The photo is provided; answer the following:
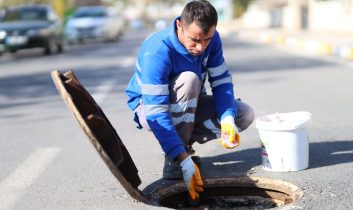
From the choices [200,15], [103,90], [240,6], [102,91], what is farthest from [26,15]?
[240,6]

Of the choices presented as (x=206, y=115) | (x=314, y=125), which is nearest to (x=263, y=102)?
(x=314, y=125)

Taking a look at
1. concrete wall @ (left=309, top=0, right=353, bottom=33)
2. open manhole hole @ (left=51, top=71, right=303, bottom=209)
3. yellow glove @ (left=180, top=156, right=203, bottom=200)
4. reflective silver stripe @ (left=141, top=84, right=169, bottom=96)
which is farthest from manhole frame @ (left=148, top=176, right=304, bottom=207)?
concrete wall @ (left=309, top=0, right=353, bottom=33)

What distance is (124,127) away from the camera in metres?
7.12

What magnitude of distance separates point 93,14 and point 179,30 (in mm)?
24896

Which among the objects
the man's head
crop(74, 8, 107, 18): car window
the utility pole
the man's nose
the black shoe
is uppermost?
the man's head

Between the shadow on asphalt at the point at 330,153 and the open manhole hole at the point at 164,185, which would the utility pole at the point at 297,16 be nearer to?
the shadow on asphalt at the point at 330,153

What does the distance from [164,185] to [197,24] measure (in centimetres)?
129

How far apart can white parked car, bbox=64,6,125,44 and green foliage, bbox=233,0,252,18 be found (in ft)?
78.7

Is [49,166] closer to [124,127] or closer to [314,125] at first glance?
[124,127]

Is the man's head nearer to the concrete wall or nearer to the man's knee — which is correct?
the man's knee

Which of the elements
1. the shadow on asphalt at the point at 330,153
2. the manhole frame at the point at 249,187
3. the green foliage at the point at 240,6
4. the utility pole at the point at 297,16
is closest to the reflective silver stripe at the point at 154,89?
the manhole frame at the point at 249,187

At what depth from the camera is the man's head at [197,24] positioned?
159 inches

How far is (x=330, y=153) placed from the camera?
17.6 feet

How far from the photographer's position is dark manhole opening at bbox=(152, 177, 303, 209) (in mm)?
4510
